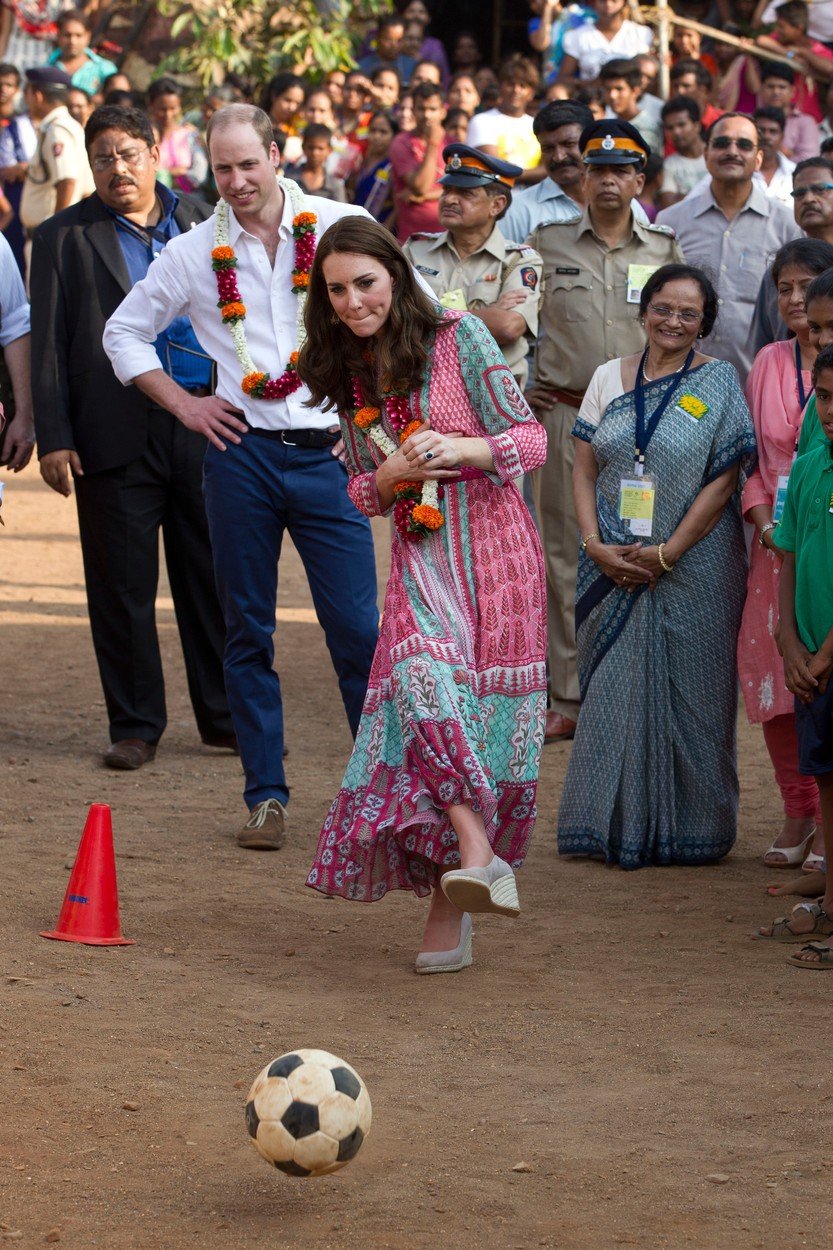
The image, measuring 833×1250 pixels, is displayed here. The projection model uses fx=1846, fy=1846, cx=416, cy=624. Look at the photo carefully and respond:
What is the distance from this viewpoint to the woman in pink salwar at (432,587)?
17.2ft

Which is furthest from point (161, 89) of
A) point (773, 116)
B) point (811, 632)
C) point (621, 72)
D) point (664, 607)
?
point (811, 632)

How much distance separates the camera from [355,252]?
5242 millimetres

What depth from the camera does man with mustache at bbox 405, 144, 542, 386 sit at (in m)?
8.26

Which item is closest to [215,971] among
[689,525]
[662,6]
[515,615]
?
[515,615]

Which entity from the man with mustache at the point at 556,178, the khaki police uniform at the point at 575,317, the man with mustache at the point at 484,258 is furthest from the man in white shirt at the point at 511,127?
the man with mustache at the point at 484,258

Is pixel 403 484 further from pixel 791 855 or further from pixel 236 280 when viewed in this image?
pixel 791 855

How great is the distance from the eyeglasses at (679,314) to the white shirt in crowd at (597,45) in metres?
8.82

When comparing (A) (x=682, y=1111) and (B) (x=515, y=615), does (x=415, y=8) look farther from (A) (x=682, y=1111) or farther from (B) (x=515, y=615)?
(A) (x=682, y=1111)

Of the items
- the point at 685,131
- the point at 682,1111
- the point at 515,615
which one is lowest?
the point at 682,1111

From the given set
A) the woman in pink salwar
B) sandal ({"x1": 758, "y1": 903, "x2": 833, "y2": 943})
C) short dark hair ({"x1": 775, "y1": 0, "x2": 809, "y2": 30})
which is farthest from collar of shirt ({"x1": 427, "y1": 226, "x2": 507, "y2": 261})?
short dark hair ({"x1": 775, "y1": 0, "x2": 809, "y2": 30})

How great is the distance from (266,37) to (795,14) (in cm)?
588

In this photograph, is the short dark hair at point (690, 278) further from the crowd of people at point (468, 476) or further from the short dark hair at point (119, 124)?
the short dark hair at point (119, 124)

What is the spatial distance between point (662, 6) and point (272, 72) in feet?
15.4

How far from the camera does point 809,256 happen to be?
6.62 metres
